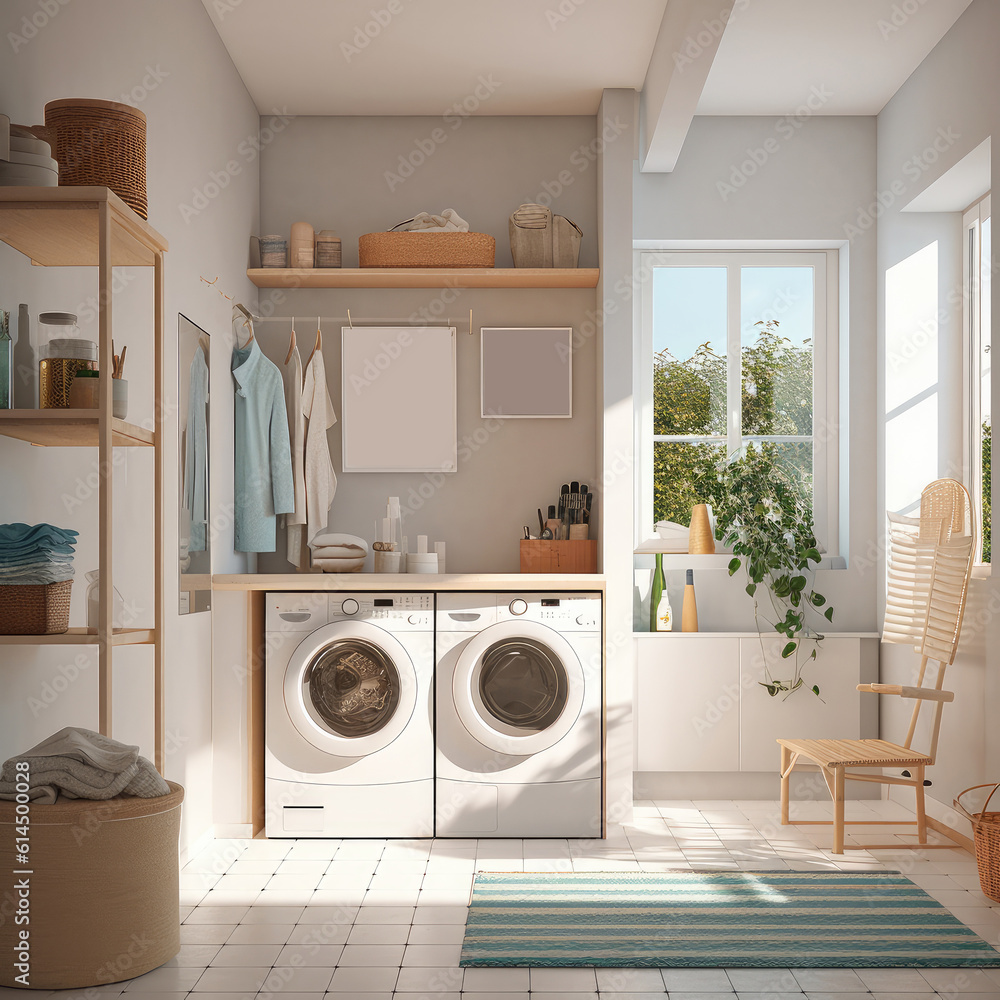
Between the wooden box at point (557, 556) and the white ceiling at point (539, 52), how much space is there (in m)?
1.85

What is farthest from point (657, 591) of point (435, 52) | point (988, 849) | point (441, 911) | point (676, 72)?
point (435, 52)

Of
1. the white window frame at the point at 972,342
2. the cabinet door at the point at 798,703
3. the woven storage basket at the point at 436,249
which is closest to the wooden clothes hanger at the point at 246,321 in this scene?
the woven storage basket at the point at 436,249

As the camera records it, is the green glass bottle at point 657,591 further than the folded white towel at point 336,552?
Yes

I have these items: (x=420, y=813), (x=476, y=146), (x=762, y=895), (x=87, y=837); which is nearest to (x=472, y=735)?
(x=420, y=813)

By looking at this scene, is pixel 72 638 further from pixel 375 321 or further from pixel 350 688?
pixel 375 321

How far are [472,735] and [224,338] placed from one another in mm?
1755

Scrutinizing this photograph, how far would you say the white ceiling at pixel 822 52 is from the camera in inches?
130

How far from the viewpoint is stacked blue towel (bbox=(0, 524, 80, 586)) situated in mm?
1921

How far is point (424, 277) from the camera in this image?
385 cm

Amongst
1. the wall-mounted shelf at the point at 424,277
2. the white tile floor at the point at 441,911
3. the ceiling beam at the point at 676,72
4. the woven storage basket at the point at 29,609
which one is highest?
the ceiling beam at the point at 676,72

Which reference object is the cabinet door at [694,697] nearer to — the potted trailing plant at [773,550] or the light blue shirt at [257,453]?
the potted trailing plant at [773,550]

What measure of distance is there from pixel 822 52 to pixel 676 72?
776 millimetres

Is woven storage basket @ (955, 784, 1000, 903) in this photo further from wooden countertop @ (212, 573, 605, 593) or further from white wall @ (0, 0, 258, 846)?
white wall @ (0, 0, 258, 846)

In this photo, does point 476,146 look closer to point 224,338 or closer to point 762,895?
point 224,338
